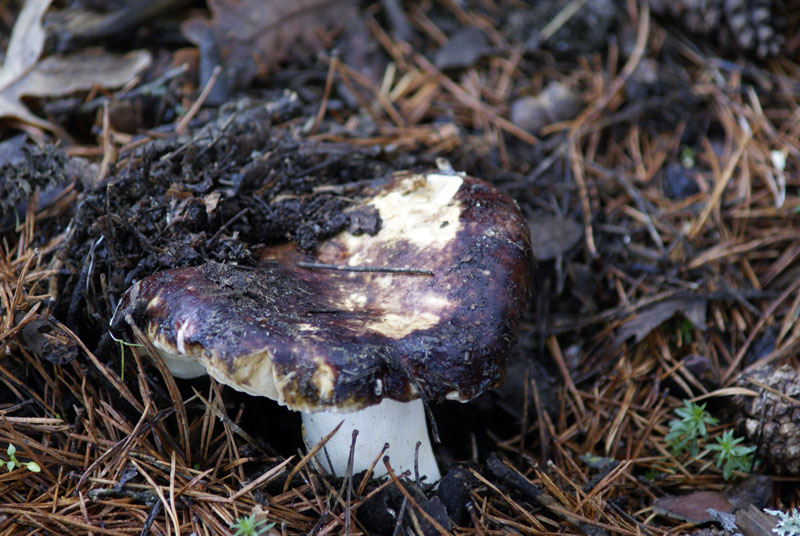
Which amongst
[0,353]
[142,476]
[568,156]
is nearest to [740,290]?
[568,156]

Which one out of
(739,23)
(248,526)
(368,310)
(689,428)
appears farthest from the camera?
(739,23)

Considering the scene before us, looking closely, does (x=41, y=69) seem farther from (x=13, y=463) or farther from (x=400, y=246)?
(x=400, y=246)

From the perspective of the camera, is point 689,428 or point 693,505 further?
point 689,428

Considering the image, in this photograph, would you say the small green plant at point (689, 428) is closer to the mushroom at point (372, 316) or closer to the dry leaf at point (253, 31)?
the mushroom at point (372, 316)

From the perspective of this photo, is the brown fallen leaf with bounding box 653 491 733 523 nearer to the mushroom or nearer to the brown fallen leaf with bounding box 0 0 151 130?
the mushroom

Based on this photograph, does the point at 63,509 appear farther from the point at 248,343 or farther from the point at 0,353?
the point at 248,343

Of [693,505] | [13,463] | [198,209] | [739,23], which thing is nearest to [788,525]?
[693,505]

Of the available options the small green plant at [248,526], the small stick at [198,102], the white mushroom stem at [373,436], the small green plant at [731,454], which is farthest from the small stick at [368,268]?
the small green plant at [731,454]
